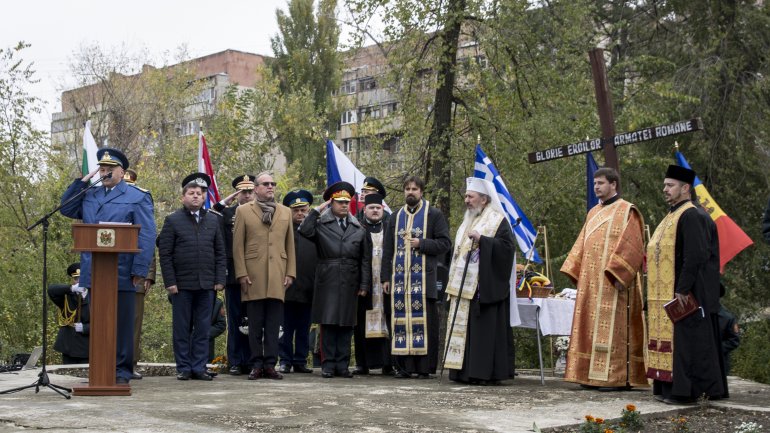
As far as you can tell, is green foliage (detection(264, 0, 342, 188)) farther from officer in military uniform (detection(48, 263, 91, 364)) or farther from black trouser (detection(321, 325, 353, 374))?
black trouser (detection(321, 325, 353, 374))

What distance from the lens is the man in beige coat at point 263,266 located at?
35.6 ft

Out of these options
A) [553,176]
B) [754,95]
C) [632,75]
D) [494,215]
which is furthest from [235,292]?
[632,75]

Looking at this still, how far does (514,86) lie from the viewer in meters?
16.0

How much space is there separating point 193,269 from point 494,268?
2.94 m

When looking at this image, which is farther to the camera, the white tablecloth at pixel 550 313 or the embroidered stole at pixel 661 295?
the white tablecloth at pixel 550 313

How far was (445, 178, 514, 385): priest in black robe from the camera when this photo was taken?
1059cm

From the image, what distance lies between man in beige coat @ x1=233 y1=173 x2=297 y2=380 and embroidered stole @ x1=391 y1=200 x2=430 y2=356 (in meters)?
1.17

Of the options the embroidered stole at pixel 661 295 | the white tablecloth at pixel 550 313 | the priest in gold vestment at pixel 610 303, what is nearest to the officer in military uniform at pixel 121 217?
the white tablecloth at pixel 550 313

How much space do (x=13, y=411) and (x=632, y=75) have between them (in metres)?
16.1

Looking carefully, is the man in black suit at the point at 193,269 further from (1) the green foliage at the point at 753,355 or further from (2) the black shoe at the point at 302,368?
(1) the green foliage at the point at 753,355

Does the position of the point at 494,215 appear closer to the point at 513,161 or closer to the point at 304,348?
the point at 304,348

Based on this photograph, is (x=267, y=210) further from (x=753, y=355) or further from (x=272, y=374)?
(x=753, y=355)

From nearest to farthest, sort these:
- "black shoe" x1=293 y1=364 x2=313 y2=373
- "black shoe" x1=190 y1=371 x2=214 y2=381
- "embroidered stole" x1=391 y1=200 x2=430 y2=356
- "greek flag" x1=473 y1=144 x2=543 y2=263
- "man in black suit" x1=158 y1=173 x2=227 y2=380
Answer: "man in black suit" x1=158 y1=173 x2=227 y2=380
"black shoe" x1=190 y1=371 x2=214 y2=381
"embroidered stole" x1=391 y1=200 x2=430 y2=356
"greek flag" x1=473 y1=144 x2=543 y2=263
"black shoe" x1=293 y1=364 x2=313 y2=373

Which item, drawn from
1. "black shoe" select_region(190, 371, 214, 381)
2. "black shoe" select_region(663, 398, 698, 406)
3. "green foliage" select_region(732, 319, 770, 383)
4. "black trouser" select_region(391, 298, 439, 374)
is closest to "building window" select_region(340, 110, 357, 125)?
"green foliage" select_region(732, 319, 770, 383)
